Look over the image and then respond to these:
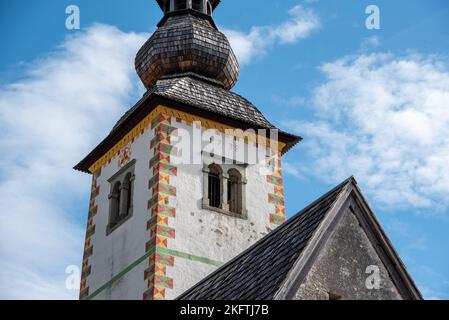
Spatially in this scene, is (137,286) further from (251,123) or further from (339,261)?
(339,261)

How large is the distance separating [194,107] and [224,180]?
6.73ft

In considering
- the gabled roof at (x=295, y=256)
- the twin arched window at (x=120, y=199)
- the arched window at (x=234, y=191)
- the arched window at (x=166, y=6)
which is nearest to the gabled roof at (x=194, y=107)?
the twin arched window at (x=120, y=199)

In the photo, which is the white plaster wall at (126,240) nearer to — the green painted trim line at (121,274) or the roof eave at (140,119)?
the green painted trim line at (121,274)

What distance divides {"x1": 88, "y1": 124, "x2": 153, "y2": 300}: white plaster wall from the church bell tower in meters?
0.03

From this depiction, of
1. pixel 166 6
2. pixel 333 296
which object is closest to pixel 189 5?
pixel 166 6

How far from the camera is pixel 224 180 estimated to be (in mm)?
23953

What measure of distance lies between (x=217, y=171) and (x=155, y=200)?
2.19m

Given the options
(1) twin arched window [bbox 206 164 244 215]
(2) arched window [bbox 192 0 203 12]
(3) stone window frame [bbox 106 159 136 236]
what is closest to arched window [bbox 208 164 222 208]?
(1) twin arched window [bbox 206 164 244 215]

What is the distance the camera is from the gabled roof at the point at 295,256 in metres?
11.2

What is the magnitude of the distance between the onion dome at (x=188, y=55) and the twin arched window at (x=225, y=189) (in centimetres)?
372

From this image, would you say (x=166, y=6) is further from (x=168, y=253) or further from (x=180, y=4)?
(x=168, y=253)

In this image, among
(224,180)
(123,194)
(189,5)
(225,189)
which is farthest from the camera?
(189,5)

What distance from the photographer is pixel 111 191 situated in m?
25.0
